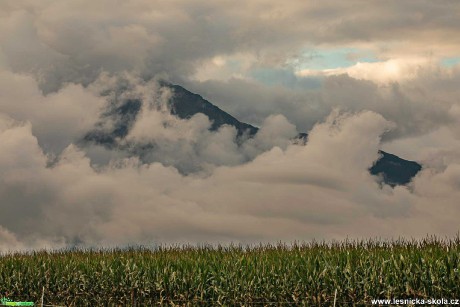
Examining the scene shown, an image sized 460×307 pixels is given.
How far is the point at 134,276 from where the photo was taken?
39500 millimetres

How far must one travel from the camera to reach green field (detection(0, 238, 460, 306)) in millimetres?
32438

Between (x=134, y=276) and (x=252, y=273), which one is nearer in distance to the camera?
(x=252, y=273)

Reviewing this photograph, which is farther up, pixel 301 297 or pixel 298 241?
pixel 298 241

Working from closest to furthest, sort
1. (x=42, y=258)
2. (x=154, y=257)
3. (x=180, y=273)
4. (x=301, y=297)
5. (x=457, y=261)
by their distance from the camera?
(x=457, y=261) < (x=301, y=297) < (x=180, y=273) < (x=154, y=257) < (x=42, y=258)

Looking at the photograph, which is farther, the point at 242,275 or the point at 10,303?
the point at 10,303

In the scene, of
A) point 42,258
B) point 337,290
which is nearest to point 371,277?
point 337,290

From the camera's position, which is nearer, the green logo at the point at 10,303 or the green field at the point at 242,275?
the green field at the point at 242,275

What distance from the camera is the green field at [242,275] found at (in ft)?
106

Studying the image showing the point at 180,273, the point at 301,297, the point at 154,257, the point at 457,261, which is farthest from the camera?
the point at 154,257

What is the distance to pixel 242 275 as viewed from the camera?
3600 cm

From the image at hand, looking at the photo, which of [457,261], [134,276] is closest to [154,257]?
[134,276]

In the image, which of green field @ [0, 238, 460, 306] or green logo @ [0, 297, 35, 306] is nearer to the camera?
green field @ [0, 238, 460, 306]

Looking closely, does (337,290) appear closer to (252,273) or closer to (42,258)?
(252,273)

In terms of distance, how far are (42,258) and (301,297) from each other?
738 inches
